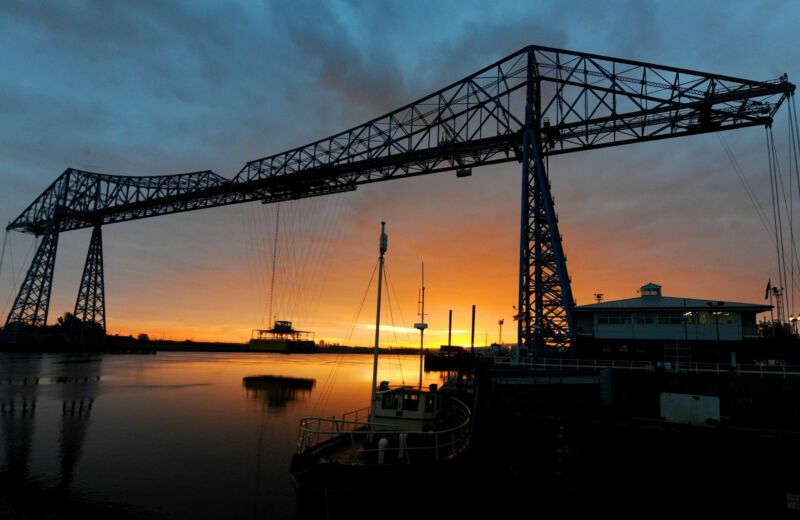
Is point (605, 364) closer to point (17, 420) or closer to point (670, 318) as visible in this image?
point (670, 318)

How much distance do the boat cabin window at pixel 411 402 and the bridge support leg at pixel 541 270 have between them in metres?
21.8

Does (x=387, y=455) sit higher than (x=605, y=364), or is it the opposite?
(x=605, y=364)

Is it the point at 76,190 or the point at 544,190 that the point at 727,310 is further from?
the point at 76,190

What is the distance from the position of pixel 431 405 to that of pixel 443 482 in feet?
12.5

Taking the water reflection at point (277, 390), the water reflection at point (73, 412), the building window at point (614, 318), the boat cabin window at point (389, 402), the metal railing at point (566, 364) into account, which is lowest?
the water reflection at point (277, 390)

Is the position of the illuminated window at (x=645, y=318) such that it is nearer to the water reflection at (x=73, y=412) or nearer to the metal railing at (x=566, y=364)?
the metal railing at (x=566, y=364)

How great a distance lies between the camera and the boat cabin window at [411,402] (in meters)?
18.9

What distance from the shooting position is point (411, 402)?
62.3 ft

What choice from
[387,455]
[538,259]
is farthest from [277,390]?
[387,455]

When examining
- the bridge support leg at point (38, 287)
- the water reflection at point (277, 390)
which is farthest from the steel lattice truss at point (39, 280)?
the water reflection at point (277, 390)

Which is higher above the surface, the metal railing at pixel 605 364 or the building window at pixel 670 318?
the building window at pixel 670 318

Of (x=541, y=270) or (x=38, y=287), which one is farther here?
(x=38, y=287)

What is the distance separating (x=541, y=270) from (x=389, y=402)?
83.4 feet

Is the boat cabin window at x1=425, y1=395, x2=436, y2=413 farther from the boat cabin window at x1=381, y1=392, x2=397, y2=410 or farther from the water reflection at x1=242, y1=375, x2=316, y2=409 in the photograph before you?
the water reflection at x1=242, y1=375, x2=316, y2=409
